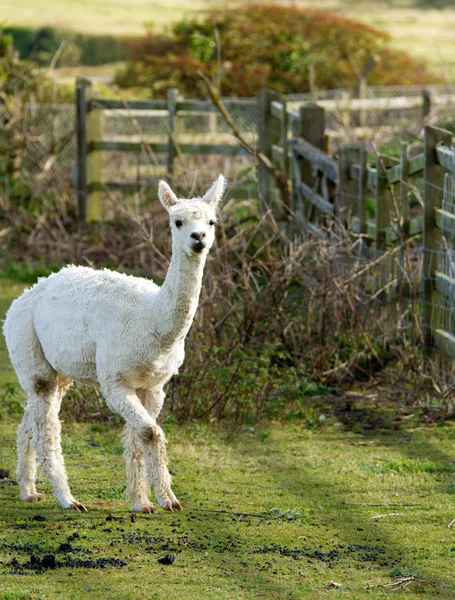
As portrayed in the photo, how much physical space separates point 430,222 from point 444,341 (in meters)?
0.91

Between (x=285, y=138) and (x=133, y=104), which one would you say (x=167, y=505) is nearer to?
(x=285, y=138)

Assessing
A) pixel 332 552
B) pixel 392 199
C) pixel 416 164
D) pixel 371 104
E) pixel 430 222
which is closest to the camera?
pixel 332 552

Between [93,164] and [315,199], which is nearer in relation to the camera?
[315,199]

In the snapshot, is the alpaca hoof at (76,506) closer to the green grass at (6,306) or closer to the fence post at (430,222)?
the green grass at (6,306)

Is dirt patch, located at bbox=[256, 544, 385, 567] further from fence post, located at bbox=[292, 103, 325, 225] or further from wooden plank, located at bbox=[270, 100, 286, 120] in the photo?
wooden plank, located at bbox=[270, 100, 286, 120]

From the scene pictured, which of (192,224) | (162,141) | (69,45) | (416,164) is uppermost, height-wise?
(192,224)

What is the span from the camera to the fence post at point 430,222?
27.3 feet

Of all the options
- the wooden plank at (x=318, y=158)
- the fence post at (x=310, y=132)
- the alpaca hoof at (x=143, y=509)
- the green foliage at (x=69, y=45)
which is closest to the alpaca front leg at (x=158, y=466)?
the alpaca hoof at (x=143, y=509)

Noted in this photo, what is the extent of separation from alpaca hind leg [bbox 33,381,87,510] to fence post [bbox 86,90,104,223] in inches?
342

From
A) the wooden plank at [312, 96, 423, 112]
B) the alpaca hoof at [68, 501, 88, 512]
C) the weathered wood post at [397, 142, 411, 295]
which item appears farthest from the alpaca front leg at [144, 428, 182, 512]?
the wooden plank at [312, 96, 423, 112]

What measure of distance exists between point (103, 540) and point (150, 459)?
45 centimetres

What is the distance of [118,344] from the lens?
19.2 feet

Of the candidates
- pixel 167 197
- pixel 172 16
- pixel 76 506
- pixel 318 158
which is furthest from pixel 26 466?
pixel 172 16

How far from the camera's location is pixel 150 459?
569cm
